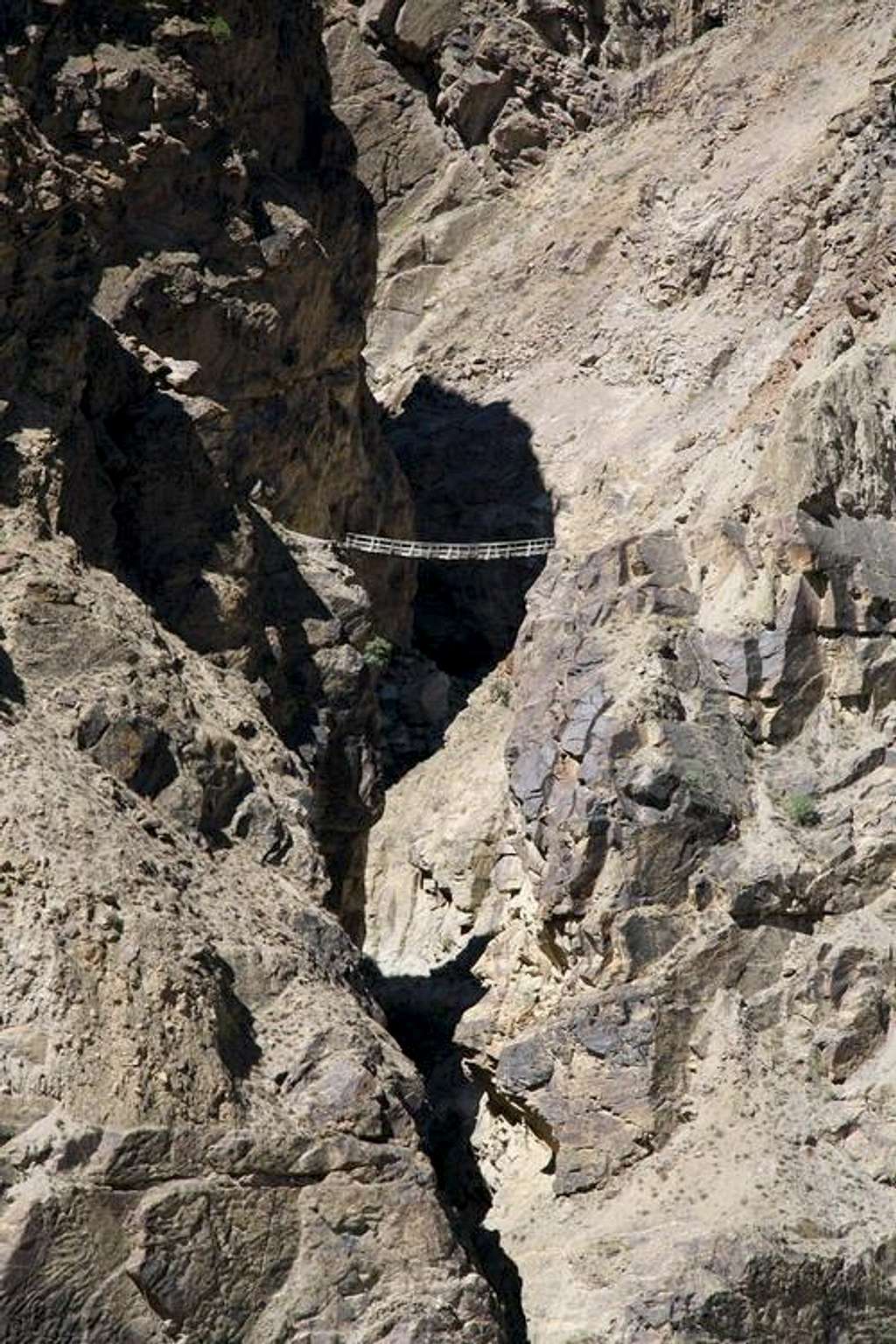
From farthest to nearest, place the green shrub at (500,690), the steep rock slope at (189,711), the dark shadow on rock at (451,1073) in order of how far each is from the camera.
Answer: the green shrub at (500,690) → the dark shadow on rock at (451,1073) → the steep rock slope at (189,711)

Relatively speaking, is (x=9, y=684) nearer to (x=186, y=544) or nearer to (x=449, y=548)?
(x=186, y=544)

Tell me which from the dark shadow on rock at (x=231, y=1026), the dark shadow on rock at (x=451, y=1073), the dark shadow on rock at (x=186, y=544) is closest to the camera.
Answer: the dark shadow on rock at (x=231, y=1026)

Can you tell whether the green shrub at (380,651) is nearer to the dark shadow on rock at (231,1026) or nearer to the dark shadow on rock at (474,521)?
the dark shadow on rock at (474,521)

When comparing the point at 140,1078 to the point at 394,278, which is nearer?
the point at 140,1078

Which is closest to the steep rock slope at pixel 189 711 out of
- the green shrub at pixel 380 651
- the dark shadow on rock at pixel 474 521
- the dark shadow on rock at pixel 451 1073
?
the green shrub at pixel 380 651

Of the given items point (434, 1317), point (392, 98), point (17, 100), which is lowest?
point (434, 1317)

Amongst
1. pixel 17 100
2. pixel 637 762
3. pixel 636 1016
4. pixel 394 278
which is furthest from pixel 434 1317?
pixel 394 278

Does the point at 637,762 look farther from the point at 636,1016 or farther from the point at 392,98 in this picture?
the point at 392,98
